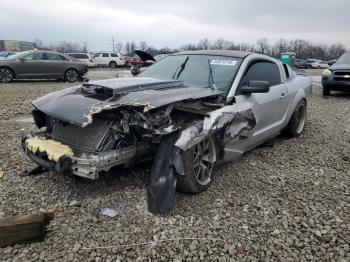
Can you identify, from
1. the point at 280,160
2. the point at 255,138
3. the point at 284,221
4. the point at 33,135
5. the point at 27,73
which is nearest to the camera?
the point at 284,221

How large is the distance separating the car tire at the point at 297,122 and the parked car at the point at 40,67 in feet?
41.7

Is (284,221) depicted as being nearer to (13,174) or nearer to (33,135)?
(33,135)

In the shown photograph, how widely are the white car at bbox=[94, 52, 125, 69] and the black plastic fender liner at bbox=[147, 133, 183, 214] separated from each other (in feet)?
106

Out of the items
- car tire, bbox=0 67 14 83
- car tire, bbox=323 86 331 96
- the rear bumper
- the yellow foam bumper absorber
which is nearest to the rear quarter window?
the rear bumper

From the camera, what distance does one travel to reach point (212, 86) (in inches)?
182

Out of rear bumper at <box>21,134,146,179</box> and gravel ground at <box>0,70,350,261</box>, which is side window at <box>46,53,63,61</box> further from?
rear bumper at <box>21,134,146,179</box>

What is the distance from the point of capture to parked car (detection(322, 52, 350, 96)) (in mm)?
12773

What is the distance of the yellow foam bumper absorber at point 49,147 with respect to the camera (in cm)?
352

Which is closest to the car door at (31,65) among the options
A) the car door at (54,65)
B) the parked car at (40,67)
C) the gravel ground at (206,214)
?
the parked car at (40,67)

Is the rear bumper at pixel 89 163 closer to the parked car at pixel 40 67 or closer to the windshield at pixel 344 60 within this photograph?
the windshield at pixel 344 60

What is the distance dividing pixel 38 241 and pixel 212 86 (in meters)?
2.69

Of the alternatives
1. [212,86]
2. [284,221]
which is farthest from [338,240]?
[212,86]

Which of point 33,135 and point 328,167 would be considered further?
point 328,167

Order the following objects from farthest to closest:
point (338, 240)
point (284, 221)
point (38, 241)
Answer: point (284, 221) < point (338, 240) < point (38, 241)
